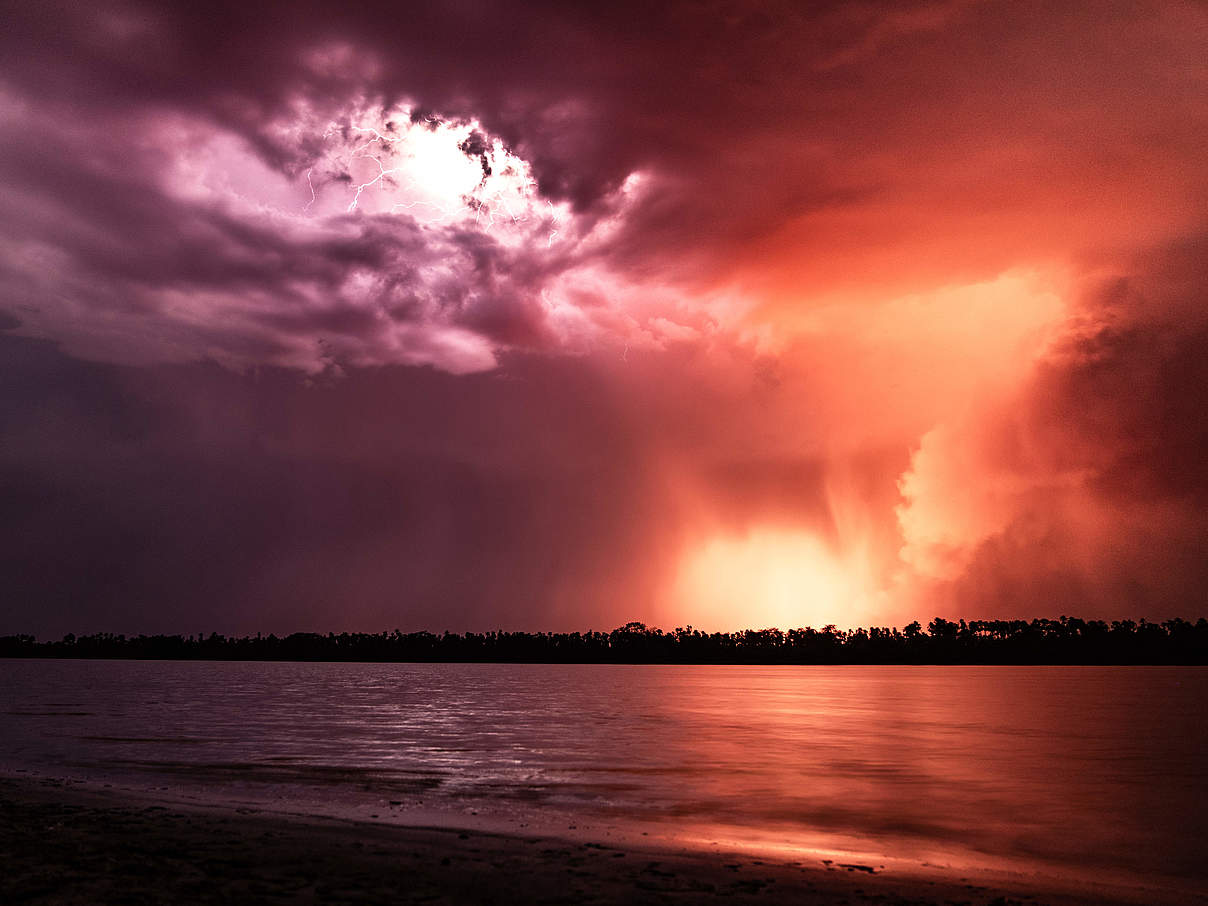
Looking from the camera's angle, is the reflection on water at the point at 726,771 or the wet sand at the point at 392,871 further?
the reflection on water at the point at 726,771

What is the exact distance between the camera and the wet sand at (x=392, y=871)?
13594mm

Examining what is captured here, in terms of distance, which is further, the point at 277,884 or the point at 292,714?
the point at 292,714

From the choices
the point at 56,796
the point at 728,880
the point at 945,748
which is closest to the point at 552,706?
the point at 945,748

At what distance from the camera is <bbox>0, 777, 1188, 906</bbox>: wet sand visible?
13.6 m

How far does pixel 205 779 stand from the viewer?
1153 inches

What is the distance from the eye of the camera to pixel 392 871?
15289 mm

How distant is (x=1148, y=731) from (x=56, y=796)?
6657 cm

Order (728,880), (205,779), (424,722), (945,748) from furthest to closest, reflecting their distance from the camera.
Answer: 1. (424,722)
2. (945,748)
3. (205,779)
4. (728,880)

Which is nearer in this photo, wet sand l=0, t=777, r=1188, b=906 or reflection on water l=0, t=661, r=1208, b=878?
wet sand l=0, t=777, r=1188, b=906

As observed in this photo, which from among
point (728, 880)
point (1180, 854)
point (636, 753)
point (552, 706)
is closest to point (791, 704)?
point (552, 706)

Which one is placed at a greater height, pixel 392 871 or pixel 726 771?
pixel 392 871

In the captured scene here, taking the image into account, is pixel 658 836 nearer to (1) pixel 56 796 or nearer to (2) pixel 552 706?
(1) pixel 56 796

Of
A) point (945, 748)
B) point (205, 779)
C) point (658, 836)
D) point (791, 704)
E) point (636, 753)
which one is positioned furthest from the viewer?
point (791, 704)

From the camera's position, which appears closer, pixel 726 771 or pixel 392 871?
pixel 392 871
